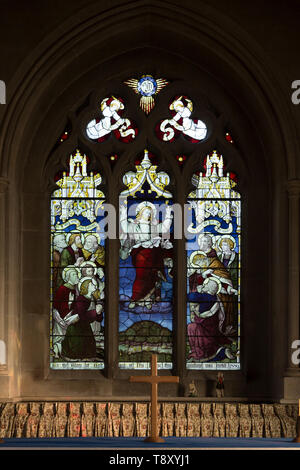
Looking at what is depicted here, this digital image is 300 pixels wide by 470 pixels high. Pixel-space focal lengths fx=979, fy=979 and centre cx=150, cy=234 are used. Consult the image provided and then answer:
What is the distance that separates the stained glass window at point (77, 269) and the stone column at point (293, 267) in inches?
95.8

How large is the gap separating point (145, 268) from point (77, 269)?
2.86ft

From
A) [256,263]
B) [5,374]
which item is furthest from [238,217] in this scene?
[5,374]

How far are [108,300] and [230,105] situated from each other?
297 centimetres

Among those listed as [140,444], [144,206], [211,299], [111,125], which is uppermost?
[111,125]

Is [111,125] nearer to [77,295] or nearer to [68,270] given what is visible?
[68,270]

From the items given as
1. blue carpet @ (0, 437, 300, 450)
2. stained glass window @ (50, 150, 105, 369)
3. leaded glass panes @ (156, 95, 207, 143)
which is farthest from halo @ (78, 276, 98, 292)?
blue carpet @ (0, 437, 300, 450)

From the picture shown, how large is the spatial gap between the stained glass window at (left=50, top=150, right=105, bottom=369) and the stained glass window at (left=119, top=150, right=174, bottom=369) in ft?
1.01

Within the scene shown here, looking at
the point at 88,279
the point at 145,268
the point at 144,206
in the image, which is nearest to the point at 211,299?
the point at 145,268

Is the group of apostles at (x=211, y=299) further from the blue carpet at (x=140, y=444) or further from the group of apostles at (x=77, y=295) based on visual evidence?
the blue carpet at (x=140, y=444)

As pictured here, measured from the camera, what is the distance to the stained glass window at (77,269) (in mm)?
12414

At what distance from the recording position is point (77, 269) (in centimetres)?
1255

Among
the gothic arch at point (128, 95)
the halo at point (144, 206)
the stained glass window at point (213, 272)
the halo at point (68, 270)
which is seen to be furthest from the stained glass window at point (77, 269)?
the stained glass window at point (213, 272)

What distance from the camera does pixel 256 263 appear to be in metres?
12.4

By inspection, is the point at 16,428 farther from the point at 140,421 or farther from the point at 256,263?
the point at 256,263
